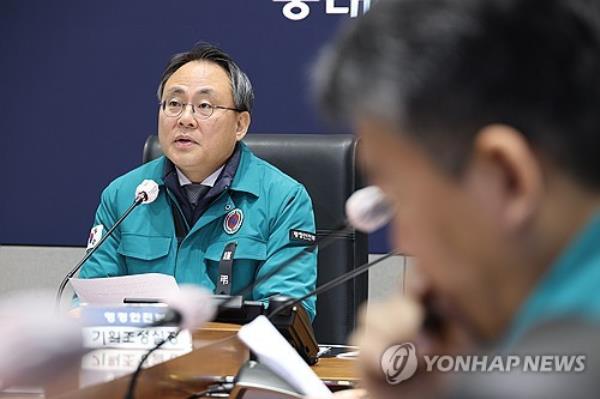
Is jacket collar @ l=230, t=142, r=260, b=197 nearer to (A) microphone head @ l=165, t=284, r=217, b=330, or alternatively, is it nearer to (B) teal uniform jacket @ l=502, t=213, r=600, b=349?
A: (A) microphone head @ l=165, t=284, r=217, b=330

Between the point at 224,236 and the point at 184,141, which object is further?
the point at 184,141

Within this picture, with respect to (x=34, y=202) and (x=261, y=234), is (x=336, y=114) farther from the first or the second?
(x=34, y=202)

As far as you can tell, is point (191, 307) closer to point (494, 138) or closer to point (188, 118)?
point (494, 138)

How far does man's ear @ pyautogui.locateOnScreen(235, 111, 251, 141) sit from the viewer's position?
2.82m

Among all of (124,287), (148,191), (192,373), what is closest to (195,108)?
(148,191)

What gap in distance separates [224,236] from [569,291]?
2094 millimetres

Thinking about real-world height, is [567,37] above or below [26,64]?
below

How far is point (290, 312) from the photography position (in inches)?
74.1

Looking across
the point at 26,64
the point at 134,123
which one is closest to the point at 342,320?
the point at 134,123

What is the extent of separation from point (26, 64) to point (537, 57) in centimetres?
333

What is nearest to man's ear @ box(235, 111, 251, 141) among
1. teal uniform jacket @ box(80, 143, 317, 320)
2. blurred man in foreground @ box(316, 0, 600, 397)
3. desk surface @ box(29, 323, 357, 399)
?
teal uniform jacket @ box(80, 143, 317, 320)

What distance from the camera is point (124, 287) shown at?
1.96 m

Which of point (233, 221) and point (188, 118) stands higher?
point (188, 118)

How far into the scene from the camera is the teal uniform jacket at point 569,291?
19.2 inches
